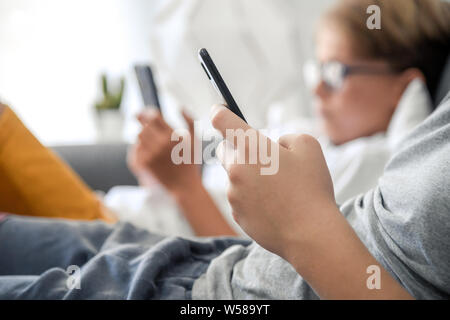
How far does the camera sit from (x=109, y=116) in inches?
50.2

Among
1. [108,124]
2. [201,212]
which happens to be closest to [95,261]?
[201,212]

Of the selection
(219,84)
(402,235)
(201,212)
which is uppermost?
(219,84)

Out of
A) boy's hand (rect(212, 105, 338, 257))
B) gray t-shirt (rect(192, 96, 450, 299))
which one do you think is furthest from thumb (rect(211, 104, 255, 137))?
gray t-shirt (rect(192, 96, 450, 299))

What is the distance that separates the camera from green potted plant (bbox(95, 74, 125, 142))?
1.28 meters

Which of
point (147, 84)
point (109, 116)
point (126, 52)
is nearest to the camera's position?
point (147, 84)

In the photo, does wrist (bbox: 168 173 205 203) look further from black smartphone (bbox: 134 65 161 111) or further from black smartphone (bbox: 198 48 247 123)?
black smartphone (bbox: 198 48 247 123)

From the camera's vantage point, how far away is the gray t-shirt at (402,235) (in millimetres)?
283

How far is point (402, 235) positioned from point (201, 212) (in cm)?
43

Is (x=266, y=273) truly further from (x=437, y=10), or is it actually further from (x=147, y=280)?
(x=437, y=10)

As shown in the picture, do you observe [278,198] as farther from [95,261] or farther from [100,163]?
[100,163]

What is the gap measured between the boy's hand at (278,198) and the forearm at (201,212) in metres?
0.39

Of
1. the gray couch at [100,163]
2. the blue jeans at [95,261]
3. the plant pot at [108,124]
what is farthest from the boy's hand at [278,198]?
the plant pot at [108,124]

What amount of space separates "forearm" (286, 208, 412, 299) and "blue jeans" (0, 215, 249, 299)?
0.38 feet

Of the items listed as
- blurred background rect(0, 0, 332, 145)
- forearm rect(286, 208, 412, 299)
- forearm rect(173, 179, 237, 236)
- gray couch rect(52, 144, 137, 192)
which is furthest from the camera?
blurred background rect(0, 0, 332, 145)
